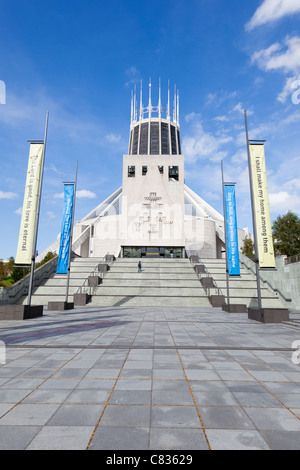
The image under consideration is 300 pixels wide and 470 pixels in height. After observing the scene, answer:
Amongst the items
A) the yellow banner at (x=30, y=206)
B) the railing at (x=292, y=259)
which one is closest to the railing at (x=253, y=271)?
the railing at (x=292, y=259)

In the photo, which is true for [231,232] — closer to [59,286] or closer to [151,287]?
[151,287]

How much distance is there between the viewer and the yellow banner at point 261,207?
38.4ft

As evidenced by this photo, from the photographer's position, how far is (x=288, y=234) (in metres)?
30.6

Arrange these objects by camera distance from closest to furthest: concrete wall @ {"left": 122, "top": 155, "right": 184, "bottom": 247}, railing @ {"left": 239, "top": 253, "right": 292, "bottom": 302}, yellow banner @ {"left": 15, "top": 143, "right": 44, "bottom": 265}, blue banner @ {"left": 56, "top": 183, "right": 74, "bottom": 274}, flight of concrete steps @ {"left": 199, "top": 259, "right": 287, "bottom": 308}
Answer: yellow banner @ {"left": 15, "top": 143, "right": 44, "bottom": 265} → blue banner @ {"left": 56, "top": 183, "right": 74, "bottom": 274} → flight of concrete steps @ {"left": 199, "top": 259, "right": 287, "bottom": 308} → railing @ {"left": 239, "top": 253, "right": 292, "bottom": 302} → concrete wall @ {"left": 122, "top": 155, "right": 184, "bottom": 247}

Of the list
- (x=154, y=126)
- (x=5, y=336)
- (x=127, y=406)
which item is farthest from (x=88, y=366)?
(x=154, y=126)

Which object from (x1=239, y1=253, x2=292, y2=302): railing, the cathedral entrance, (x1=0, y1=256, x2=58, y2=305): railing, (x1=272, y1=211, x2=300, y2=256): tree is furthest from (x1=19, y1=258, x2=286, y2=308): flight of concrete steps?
the cathedral entrance

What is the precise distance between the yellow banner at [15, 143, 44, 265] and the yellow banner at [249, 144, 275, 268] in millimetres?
10640

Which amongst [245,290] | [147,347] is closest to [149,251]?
[245,290]

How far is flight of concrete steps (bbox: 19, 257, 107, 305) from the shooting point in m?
20.7

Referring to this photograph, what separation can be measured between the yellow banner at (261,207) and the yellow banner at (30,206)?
10.6 meters

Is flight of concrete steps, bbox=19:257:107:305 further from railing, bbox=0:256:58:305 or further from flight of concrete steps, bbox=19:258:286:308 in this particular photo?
railing, bbox=0:256:58:305

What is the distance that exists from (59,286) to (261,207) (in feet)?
60.0

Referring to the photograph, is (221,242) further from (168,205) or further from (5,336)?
(5,336)

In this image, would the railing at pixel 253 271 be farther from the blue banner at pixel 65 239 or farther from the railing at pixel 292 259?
the blue banner at pixel 65 239
